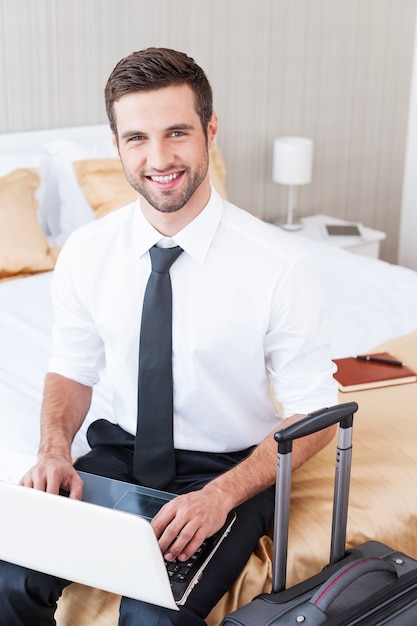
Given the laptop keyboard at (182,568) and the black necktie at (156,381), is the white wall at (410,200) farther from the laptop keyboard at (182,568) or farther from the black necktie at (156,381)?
the laptop keyboard at (182,568)

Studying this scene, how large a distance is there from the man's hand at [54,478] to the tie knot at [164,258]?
405 mm

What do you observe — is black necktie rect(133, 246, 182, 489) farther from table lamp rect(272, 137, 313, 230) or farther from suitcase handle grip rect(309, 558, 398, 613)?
table lamp rect(272, 137, 313, 230)

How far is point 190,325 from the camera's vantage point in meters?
1.66

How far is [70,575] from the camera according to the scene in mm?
1285

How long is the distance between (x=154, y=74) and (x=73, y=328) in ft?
1.79

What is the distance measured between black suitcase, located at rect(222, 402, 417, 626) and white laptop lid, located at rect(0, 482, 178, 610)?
0.22 metres

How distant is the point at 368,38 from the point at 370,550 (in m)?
3.12

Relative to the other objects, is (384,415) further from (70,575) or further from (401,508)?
(70,575)

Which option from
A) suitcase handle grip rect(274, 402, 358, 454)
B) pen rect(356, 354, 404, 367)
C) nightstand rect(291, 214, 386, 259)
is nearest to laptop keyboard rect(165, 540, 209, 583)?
suitcase handle grip rect(274, 402, 358, 454)

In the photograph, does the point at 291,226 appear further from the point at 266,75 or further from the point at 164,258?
the point at 164,258

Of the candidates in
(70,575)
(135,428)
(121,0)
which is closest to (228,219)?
(135,428)

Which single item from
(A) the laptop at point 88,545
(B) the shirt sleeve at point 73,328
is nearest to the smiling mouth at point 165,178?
(B) the shirt sleeve at point 73,328

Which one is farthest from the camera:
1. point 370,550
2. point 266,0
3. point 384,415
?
point 266,0

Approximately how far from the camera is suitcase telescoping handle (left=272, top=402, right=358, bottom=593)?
136 cm
